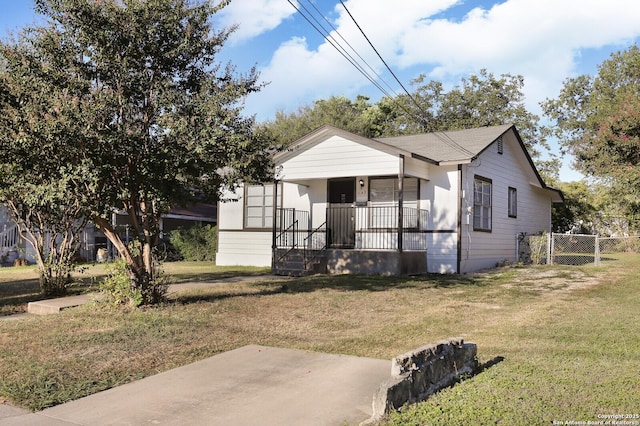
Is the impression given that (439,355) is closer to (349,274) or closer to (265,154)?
(265,154)

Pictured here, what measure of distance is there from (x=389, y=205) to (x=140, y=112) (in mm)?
9099

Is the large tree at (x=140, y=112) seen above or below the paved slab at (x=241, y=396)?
above

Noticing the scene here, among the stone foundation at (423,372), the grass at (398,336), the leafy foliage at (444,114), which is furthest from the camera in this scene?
the leafy foliage at (444,114)

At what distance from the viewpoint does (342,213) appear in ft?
55.4

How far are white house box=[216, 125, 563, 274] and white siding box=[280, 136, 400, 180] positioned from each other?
3 centimetres

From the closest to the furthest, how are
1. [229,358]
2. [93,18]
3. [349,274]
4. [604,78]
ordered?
[229,358]
[93,18]
[349,274]
[604,78]

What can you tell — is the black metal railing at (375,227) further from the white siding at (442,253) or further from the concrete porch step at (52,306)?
the concrete porch step at (52,306)

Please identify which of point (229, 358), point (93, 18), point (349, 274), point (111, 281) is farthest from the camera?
point (349, 274)

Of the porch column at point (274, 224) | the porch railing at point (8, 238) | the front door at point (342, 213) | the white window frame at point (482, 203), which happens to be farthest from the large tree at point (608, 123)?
the porch railing at point (8, 238)

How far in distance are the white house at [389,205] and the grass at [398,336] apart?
290 cm

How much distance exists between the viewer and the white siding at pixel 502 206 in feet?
52.1

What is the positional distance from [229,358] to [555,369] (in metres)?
3.47

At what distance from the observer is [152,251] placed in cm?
927

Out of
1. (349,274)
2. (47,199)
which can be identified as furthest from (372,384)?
(349,274)
